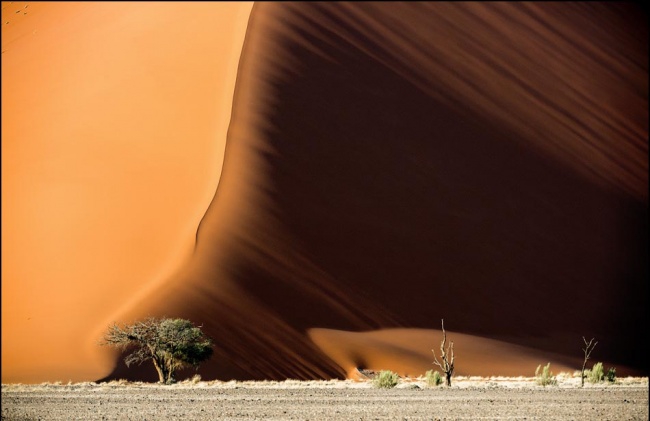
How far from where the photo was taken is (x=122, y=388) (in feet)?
69.5

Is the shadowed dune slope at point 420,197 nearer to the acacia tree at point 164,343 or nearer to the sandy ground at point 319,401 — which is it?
the acacia tree at point 164,343

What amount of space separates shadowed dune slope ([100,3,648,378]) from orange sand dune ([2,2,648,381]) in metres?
0.07

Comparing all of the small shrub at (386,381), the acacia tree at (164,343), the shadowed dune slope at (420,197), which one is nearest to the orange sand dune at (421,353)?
the shadowed dune slope at (420,197)

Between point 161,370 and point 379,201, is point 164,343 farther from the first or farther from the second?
point 379,201

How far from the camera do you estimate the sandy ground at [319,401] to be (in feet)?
46.5

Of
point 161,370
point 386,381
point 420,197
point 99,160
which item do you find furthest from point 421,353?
point 99,160

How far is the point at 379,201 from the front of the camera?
1233 inches

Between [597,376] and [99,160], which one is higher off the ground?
[99,160]

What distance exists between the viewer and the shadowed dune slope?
88.3ft

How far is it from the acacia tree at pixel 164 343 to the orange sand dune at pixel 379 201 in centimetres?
51

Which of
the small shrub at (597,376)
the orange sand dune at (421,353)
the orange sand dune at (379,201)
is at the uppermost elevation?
the orange sand dune at (379,201)

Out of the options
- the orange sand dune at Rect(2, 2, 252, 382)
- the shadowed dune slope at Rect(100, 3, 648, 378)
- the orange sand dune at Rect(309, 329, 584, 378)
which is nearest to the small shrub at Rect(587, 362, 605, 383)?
the orange sand dune at Rect(309, 329, 584, 378)

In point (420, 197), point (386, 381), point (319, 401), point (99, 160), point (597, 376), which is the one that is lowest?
point (319, 401)

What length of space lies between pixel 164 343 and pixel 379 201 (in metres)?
10.1
